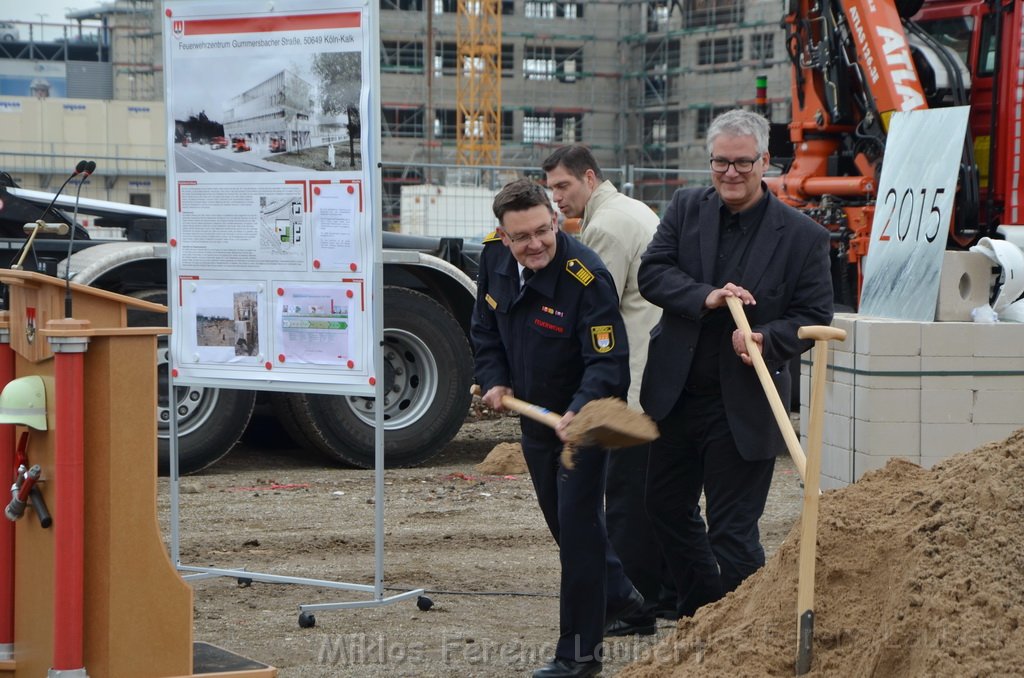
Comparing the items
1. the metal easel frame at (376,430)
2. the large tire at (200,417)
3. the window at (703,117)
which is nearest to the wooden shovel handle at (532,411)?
the metal easel frame at (376,430)

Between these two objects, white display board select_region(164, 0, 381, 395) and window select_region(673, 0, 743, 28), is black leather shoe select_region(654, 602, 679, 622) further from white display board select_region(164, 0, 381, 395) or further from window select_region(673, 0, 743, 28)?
window select_region(673, 0, 743, 28)

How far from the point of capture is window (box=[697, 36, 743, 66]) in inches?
2044

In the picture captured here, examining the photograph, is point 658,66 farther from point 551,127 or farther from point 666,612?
point 666,612

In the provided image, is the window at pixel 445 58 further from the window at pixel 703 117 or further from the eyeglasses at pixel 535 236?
the eyeglasses at pixel 535 236

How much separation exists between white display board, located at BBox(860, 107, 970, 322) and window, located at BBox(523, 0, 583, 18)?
49.3 metres

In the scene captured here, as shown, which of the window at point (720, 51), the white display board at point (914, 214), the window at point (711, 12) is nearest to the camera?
the white display board at point (914, 214)

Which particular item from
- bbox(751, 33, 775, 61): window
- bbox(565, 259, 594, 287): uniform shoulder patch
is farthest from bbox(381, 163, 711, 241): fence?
bbox(751, 33, 775, 61): window

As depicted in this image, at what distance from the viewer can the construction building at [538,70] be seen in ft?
170

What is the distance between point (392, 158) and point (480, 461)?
4246 centimetres

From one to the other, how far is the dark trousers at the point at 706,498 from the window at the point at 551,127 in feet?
165

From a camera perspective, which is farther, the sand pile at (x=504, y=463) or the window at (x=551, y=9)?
the window at (x=551, y=9)

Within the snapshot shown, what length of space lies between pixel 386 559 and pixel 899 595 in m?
3.53

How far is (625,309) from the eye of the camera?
582 centimetres

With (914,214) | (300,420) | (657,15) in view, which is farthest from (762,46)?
(914,214)
